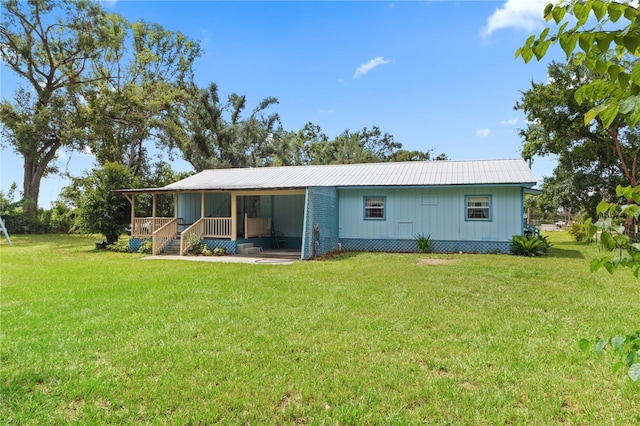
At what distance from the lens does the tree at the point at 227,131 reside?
30.3 m

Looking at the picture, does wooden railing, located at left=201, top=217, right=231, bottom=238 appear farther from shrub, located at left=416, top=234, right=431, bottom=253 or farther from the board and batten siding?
shrub, located at left=416, top=234, right=431, bottom=253

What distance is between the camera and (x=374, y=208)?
1536cm

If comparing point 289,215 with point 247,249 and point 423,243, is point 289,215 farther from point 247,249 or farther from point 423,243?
point 423,243

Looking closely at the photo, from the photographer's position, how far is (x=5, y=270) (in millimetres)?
9859

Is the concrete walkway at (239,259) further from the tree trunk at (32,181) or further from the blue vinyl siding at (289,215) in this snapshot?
the tree trunk at (32,181)

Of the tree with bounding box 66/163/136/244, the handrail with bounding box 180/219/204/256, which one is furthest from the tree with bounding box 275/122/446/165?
the handrail with bounding box 180/219/204/256

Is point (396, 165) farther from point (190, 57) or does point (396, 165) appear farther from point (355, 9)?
point (190, 57)

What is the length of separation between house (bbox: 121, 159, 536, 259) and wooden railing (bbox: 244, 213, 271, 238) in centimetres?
4

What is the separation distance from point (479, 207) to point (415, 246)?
9.12 feet

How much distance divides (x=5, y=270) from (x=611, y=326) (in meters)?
13.0

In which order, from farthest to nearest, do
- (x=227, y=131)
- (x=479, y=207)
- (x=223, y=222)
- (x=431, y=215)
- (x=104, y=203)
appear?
(x=227, y=131) < (x=104, y=203) < (x=223, y=222) < (x=431, y=215) < (x=479, y=207)

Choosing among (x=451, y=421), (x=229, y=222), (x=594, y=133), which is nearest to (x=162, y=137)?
(x=229, y=222)

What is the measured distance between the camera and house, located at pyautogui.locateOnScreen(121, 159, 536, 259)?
13.7 m

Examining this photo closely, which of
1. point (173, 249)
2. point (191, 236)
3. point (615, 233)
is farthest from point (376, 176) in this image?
point (615, 233)
